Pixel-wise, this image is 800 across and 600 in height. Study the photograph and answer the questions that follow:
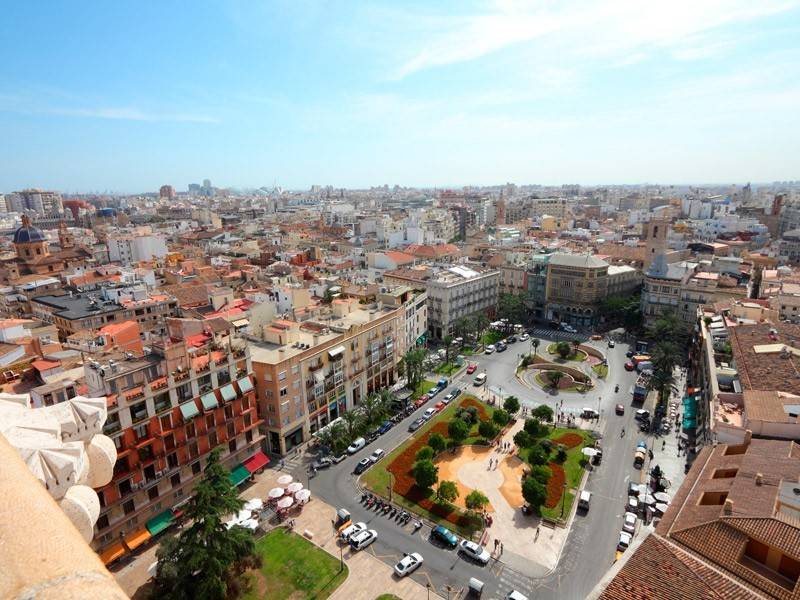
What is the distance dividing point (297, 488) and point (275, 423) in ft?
28.3

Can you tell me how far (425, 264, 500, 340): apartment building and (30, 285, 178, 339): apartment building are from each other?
4197 cm

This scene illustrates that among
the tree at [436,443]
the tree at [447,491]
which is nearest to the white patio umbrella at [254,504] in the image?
the tree at [447,491]

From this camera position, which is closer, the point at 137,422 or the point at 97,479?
the point at 97,479

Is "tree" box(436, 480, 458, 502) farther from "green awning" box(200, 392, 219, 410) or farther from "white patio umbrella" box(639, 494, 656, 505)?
"green awning" box(200, 392, 219, 410)

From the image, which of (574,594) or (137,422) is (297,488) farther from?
(574,594)

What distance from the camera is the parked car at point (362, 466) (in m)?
47.8

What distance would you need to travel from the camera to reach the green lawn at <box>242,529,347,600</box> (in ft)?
111

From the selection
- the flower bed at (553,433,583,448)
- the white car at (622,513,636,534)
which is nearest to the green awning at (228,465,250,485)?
the flower bed at (553,433,583,448)

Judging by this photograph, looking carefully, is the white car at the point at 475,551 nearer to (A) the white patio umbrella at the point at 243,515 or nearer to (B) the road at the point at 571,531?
(B) the road at the point at 571,531

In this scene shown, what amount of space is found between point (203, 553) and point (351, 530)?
41.1 ft

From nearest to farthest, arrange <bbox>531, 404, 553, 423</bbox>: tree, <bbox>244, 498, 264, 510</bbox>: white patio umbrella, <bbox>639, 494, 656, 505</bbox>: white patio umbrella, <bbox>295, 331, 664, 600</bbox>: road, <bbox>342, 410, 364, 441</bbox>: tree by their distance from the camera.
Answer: <bbox>295, 331, 664, 600</bbox>: road, <bbox>244, 498, 264, 510</bbox>: white patio umbrella, <bbox>639, 494, 656, 505</bbox>: white patio umbrella, <bbox>342, 410, 364, 441</bbox>: tree, <bbox>531, 404, 553, 423</bbox>: tree

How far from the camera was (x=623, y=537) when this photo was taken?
37.8m

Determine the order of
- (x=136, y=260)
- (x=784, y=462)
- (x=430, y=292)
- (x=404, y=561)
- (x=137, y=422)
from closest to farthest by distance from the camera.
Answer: (x=784, y=462) < (x=404, y=561) < (x=137, y=422) < (x=430, y=292) < (x=136, y=260)

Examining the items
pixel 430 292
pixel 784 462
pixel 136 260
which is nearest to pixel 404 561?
pixel 784 462
